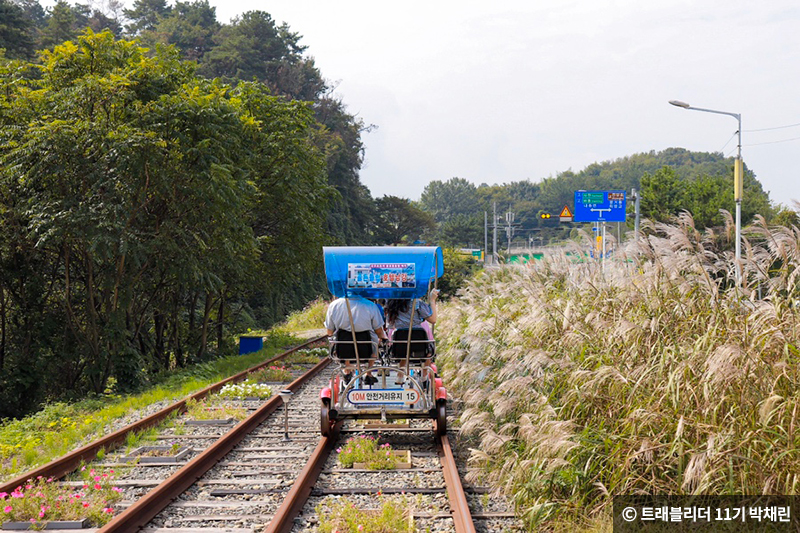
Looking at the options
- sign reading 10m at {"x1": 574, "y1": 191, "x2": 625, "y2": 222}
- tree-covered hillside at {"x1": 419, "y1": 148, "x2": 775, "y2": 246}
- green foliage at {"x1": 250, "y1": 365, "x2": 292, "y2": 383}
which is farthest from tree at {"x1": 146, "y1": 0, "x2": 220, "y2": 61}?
green foliage at {"x1": 250, "y1": 365, "x2": 292, "y2": 383}

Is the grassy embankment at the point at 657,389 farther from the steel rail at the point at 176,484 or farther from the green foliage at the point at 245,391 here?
the green foliage at the point at 245,391

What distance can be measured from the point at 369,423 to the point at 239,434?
6.67ft

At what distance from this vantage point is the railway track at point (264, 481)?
20.7ft

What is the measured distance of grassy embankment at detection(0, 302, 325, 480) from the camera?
9531 millimetres

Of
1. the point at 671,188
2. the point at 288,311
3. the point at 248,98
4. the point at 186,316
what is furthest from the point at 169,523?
the point at 671,188

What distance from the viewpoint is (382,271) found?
945cm

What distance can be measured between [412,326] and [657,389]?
4055 mm

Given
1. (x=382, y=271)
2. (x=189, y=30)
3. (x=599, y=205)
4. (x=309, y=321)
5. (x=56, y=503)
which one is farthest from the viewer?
(x=189, y=30)

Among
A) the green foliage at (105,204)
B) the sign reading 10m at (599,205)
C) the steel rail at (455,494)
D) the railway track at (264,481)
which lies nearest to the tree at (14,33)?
the green foliage at (105,204)

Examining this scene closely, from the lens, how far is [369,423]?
433 inches

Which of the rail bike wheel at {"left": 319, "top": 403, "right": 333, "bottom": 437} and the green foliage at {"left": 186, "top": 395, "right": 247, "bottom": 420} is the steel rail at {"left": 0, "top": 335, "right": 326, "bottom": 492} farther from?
the rail bike wheel at {"left": 319, "top": 403, "right": 333, "bottom": 437}

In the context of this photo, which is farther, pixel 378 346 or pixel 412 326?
pixel 378 346

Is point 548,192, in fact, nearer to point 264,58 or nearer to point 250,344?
point 264,58

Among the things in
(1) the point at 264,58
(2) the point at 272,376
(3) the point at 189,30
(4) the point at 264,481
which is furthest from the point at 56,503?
(3) the point at 189,30
